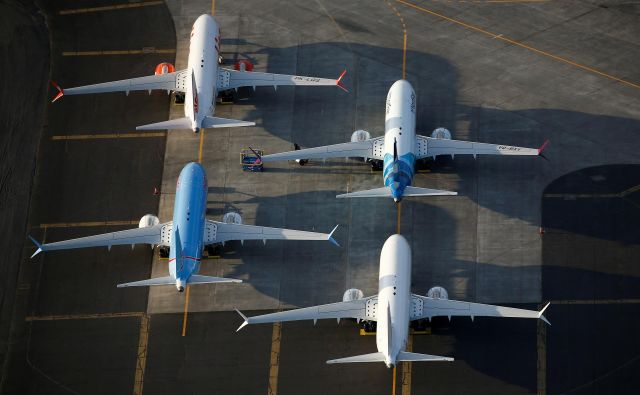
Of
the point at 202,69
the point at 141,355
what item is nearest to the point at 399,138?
the point at 202,69

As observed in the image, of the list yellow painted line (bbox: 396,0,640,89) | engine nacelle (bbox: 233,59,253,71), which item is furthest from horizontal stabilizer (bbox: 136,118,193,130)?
yellow painted line (bbox: 396,0,640,89)

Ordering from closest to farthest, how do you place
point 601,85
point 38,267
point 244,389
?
point 244,389
point 38,267
point 601,85

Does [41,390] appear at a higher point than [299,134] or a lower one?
lower

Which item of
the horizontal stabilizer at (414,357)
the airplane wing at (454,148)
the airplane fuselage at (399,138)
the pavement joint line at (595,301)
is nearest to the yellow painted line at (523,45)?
the airplane wing at (454,148)

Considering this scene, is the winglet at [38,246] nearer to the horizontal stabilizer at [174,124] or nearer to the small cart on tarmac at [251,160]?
the horizontal stabilizer at [174,124]

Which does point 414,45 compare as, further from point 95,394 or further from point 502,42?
point 95,394

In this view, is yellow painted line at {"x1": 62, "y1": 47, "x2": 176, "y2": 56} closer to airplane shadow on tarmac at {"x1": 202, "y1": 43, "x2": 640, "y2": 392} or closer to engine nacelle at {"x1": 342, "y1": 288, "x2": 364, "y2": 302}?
airplane shadow on tarmac at {"x1": 202, "y1": 43, "x2": 640, "y2": 392}

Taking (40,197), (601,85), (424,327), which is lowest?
(424,327)

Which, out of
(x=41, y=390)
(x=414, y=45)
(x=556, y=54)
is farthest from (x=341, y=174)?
(x=41, y=390)
